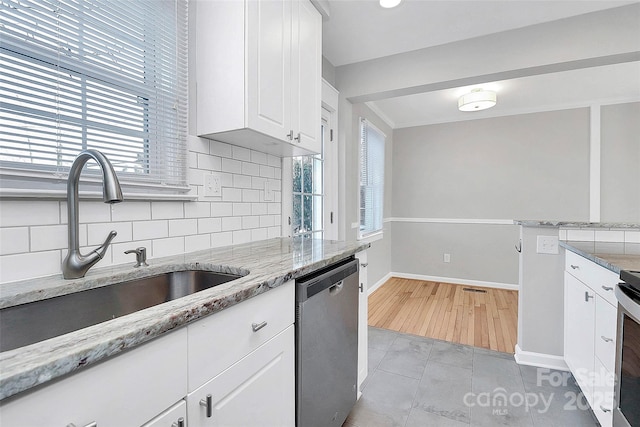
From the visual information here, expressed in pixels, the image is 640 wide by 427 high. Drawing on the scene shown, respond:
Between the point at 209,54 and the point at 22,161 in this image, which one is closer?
the point at 22,161

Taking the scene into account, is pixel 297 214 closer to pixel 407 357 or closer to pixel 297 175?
pixel 297 175

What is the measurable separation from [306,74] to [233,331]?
59.1 inches

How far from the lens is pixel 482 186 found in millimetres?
4227

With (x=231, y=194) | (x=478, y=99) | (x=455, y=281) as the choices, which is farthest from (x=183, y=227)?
(x=455, y=281)

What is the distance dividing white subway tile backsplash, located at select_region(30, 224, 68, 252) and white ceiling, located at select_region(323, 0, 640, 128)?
1.99 m

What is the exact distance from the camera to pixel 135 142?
1212 mm

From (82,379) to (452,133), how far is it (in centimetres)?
479

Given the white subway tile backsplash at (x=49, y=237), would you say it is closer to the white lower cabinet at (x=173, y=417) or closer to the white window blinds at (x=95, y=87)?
the white window blinds at (x=95, y=87)

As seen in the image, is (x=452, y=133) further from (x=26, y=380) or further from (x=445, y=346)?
(x=26, y=380)

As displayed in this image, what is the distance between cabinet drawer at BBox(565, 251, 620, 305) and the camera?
1283mm

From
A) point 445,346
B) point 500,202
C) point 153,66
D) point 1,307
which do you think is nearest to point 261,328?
point 1,307

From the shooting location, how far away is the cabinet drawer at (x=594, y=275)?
1.28 metres

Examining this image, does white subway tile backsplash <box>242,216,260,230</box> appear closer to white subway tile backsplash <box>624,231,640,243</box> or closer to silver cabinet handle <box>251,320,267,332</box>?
silver cabinet handle <box>251,320,267,332</box>

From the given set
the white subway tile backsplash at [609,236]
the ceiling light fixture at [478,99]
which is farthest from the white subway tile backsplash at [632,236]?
the ceiling light fixture at [478,99]
